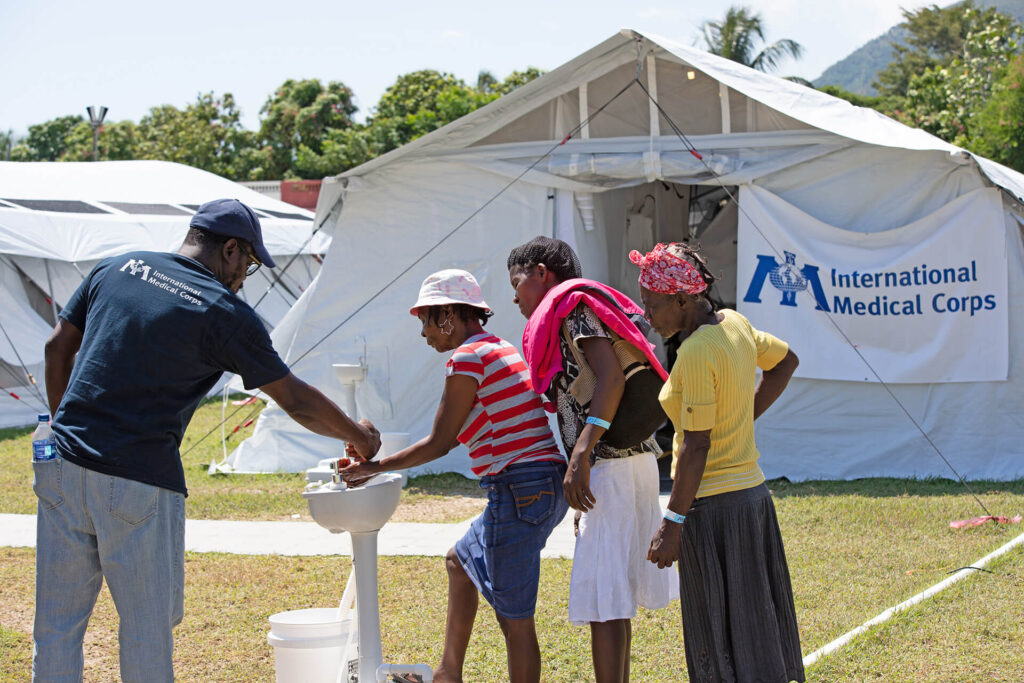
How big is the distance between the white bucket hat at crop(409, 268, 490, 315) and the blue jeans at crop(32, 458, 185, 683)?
43.5 inches

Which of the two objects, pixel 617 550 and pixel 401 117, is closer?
pixel 617 550

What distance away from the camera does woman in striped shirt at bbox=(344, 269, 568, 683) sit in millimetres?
3488

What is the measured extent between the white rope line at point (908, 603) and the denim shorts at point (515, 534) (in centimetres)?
144

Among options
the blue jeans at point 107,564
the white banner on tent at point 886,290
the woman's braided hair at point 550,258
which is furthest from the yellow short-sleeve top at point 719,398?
the white banner on tent at point 886,290

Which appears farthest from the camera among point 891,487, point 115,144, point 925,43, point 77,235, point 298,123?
point 925,43

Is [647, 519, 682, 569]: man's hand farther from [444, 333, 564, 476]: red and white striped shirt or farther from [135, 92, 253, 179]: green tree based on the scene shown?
[135, 92, 253, 179]: green tree

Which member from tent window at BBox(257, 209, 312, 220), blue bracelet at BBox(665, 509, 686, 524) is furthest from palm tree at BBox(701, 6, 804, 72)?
blue bracelet at BBox(665, 509, 686, 524)

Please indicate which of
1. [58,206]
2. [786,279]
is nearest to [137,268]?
[786,279]

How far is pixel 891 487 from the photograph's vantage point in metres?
7.74

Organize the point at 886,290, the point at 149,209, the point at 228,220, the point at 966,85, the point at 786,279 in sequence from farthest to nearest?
the point at 966,85 → the point at 149,209 → the point at 786,279 → the point at 886,290 → the point at 228,220

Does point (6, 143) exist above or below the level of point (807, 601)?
above

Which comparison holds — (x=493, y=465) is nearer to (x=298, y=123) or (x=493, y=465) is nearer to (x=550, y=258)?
(x=550, y=258)

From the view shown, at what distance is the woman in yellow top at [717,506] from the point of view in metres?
3.22

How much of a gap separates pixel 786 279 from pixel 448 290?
5263mm
